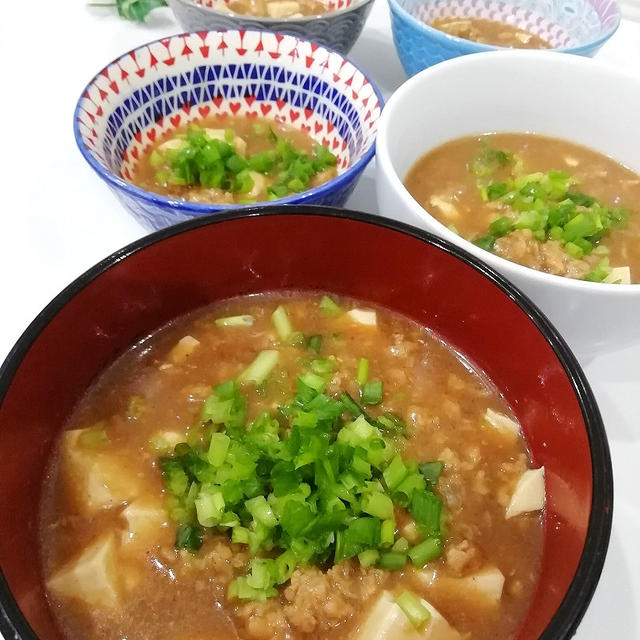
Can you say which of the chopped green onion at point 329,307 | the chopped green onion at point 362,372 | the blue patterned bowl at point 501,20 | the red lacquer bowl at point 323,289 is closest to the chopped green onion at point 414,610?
the red lacquer bowl at point 323,289

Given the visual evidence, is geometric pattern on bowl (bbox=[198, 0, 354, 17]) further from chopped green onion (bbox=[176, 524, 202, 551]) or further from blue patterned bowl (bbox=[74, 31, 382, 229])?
chopped green onion (bbox=[176, 524, 202, 551])

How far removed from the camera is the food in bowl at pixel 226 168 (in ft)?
6.18

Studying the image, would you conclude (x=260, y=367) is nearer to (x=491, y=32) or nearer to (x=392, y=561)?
(x=392, y=561)

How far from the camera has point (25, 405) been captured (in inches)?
46.9

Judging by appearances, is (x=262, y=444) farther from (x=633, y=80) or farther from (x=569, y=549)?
(x=633, y=80)

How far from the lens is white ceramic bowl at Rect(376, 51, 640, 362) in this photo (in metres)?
1.47

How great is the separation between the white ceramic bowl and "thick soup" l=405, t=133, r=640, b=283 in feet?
0.16

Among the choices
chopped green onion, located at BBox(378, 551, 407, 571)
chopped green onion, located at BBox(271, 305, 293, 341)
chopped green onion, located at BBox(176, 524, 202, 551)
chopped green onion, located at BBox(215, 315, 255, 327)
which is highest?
chopped green onion, located at BBox(215, 315, 255, 327)

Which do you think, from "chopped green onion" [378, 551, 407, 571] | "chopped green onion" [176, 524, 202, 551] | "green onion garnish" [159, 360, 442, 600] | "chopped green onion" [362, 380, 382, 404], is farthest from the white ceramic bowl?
"chopped green onion" [176, 524, 202, 551]

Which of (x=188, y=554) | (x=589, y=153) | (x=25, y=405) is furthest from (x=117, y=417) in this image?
(x=589, y=153)

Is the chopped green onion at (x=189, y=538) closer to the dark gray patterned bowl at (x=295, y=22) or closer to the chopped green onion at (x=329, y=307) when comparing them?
the chopped green onion at (x=329, y=307)

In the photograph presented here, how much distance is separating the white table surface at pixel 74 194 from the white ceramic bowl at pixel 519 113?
0.26 m

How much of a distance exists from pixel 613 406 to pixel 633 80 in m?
0.92

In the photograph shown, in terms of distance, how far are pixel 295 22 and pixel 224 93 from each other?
330 mm
